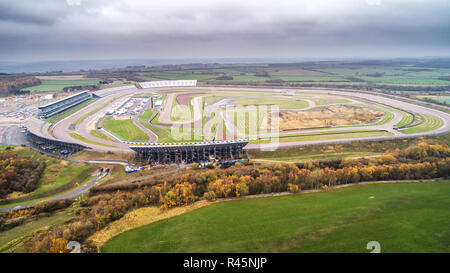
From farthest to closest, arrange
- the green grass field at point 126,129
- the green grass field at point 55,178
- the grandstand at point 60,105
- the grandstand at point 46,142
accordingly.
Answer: the grandstand at point 60,105
the green grass field at point 126,129
the grandstand at point 46,142
the green grass field at point 55,178

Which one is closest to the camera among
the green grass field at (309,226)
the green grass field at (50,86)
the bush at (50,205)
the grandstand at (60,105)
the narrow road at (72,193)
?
the green grass field at (309,226)

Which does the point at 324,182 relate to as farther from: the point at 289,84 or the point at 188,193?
the point at 289,84

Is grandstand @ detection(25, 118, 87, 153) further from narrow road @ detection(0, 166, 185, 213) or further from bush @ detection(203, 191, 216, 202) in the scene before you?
bush @ detection(203, 191, 216, 202)

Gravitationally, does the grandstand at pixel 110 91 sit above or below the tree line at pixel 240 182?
above

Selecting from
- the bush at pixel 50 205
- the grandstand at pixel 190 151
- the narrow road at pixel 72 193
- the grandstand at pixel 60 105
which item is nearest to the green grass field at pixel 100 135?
the grandstand at pixel 190 151

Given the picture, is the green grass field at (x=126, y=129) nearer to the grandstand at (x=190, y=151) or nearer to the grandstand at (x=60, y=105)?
the grandstand at (x=190, y=151)

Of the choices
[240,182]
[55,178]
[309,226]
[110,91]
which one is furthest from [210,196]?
[110,91]

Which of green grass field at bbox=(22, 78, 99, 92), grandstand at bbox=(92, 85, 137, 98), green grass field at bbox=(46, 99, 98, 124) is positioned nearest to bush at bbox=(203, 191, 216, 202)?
green grass field at bbox=(46, 99, 98, 124)
